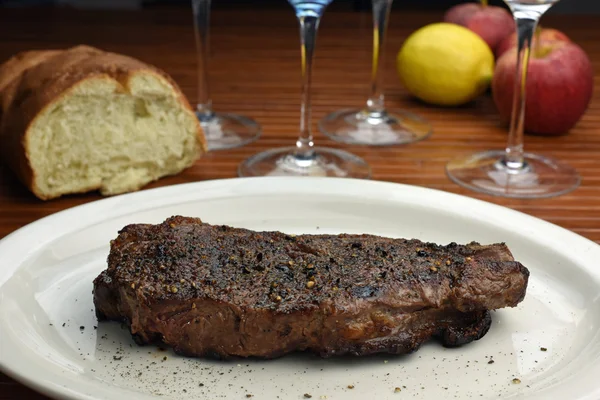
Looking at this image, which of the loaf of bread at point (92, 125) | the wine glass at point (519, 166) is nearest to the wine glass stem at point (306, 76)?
the loaf of bread at point (92, 125)

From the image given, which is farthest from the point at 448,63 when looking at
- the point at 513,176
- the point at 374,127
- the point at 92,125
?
the point at 92,125

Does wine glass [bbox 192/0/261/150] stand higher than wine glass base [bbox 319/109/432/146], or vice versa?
wine glass [bbox 192/0/261/150]

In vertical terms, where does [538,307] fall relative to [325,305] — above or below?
below

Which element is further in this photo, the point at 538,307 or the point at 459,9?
the point at 459,9

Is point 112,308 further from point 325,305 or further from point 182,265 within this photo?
point 325,305

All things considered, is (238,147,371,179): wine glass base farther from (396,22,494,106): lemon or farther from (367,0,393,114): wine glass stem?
(396,22,494,106): lemon

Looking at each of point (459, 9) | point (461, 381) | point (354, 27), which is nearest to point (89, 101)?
point (461, 381)

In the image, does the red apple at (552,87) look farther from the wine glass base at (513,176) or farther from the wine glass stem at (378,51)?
the wine glass stem at (378,51)

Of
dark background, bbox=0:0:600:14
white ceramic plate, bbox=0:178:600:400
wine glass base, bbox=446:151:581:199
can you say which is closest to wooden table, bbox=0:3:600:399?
wine glass base, bbox=446:151:581:199
